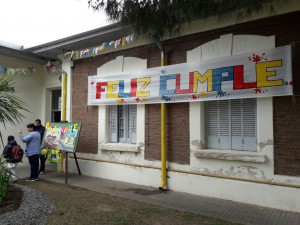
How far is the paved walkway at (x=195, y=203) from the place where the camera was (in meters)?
5.58

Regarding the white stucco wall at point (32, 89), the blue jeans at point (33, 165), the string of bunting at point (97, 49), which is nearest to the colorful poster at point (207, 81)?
the string of bunting at point (97, 49)

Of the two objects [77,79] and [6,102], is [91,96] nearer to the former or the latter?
[77,79]

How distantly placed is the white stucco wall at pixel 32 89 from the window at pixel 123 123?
11.2ft

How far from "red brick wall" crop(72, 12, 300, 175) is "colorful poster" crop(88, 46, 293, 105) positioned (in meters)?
0.26

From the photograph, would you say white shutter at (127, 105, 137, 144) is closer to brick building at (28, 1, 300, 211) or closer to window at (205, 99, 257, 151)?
brick building at (28, 1, 300, 211)

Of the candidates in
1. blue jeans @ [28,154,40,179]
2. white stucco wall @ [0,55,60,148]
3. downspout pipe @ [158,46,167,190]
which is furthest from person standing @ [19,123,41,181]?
downspout pipe @ [158,46,167,190]

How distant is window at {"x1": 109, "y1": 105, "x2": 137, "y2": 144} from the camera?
9000 millimetres

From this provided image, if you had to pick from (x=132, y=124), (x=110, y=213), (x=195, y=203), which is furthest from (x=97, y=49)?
(x=195, y=203)

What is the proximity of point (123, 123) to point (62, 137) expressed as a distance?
1.86 metres

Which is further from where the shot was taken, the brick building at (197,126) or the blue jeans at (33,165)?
the blue jeans at (33,165)

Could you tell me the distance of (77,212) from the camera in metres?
5.64

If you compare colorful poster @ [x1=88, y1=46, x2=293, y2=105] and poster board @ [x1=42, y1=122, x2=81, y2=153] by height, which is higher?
colorful poster @ [x1=88, y1=46, x2=293, y2=105]

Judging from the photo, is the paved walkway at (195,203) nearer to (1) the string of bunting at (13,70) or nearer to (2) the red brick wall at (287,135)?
(2) the red brick wall at (287,135)

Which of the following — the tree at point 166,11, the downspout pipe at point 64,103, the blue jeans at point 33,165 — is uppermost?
the tree at point 166,11
